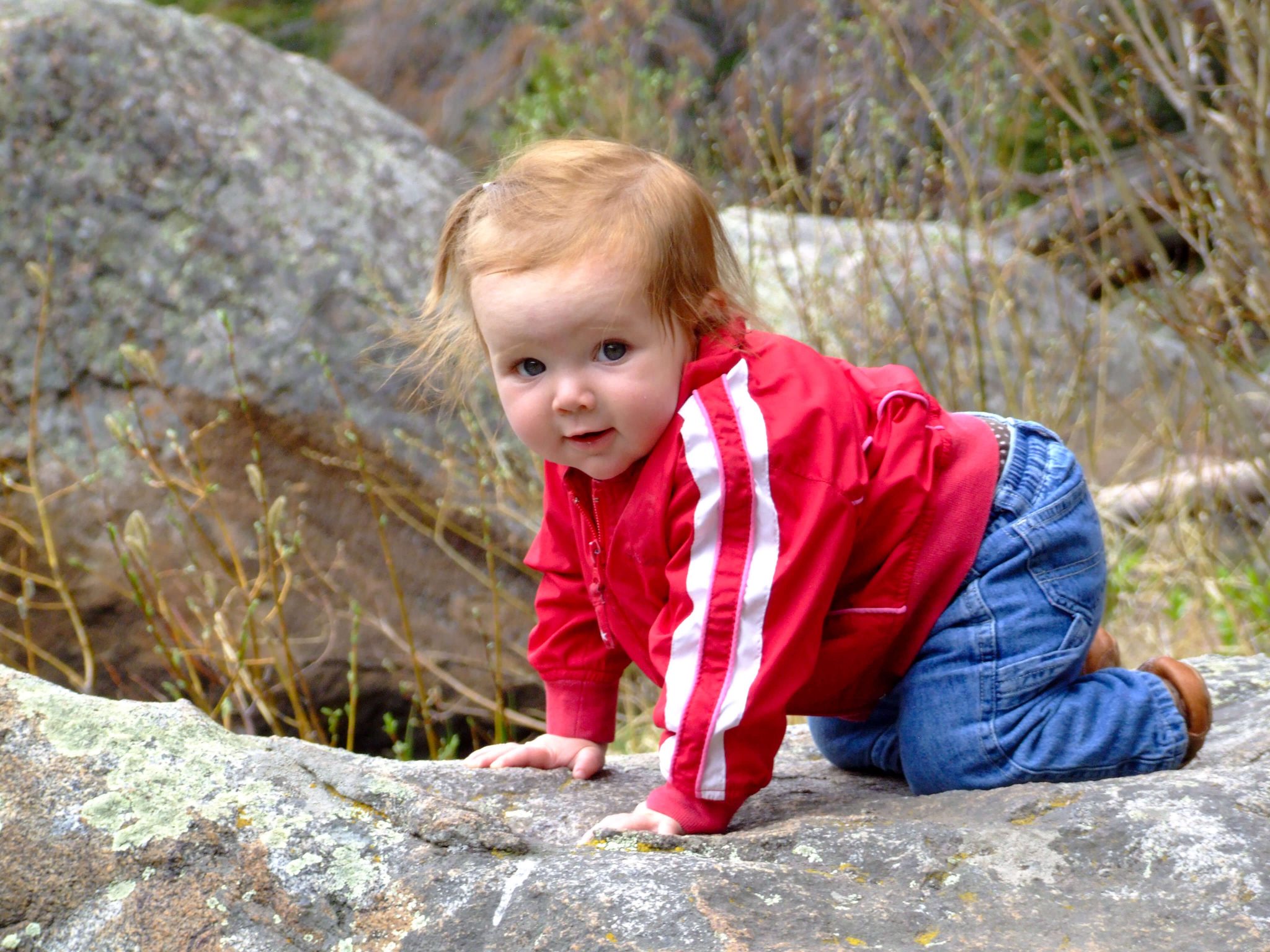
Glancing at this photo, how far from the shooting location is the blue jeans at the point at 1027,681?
1.78 metres

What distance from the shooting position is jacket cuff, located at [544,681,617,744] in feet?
6.55

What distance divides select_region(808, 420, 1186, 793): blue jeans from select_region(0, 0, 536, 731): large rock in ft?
5.81

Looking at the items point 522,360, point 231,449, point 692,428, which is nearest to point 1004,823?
point 692,428

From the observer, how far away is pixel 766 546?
1.65 meters

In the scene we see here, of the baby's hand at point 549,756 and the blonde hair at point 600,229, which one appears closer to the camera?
the blonde hair at point 600,229

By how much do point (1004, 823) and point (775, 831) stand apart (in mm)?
268

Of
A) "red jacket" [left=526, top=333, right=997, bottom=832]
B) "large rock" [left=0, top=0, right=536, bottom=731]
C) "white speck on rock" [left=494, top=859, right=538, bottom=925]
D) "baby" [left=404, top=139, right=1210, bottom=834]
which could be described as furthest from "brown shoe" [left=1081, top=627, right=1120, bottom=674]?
"large rock" [left=0, top=0, right=536, bottom=731]

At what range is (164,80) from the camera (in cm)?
344

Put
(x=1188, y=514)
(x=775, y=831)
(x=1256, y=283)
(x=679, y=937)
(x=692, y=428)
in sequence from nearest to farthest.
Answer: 1. (x=679, y=937)
2. (x=775, y=831)
3. (x=692, y=428)
4. (x=1256, y=283)
5. (x=1188, y=514)

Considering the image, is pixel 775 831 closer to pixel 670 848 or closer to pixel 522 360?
pixel 670 848

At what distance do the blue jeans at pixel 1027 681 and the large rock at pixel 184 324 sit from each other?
5.81 feet

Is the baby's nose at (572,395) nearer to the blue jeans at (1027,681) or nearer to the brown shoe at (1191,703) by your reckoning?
the blue jeans at (1027,681)

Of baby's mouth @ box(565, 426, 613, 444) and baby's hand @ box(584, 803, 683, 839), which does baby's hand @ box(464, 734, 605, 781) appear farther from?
baby's mouth @ box(565, 426, 613, 444)

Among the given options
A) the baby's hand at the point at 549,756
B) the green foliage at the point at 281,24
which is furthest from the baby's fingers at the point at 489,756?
the green foliage at the point at 281,24
